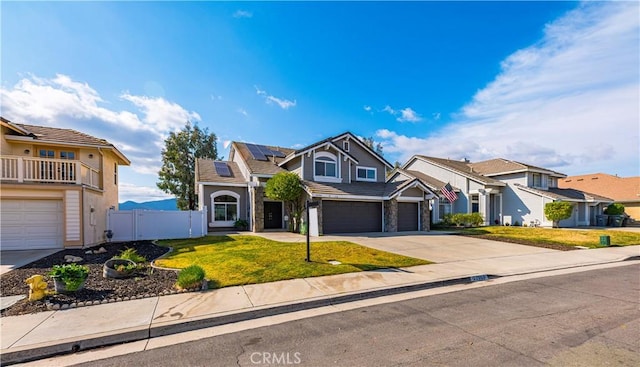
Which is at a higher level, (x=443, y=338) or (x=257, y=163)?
(x=257, y=163)

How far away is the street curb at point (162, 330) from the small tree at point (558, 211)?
2390 cm

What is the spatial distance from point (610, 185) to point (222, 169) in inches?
1756

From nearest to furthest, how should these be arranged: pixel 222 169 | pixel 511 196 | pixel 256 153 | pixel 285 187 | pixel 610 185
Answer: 1. pixel 285 187
2. pixel 222 169
3. pixel 256 153
4. pixel 511 196
5. pixel 610 185

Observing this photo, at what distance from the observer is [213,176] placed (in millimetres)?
21344

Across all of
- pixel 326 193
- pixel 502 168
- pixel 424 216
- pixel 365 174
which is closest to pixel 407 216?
pixel 424 216

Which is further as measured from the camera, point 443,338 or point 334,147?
point 334,147

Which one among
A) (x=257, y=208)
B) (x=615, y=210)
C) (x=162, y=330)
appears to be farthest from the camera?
(x=615, y=210)

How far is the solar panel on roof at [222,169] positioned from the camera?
22281 millimetres

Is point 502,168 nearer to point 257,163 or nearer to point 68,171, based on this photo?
point 257,163

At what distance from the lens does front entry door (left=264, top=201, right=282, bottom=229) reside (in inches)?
823

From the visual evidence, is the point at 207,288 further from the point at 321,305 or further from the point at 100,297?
the point at 321,305

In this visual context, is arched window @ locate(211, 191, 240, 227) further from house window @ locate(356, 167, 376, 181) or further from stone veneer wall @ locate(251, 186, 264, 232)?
house window @ locate(356, 167, 376, 181)

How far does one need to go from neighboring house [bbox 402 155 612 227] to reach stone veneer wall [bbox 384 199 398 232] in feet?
26.7

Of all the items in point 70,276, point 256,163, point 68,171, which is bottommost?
point 70,276
